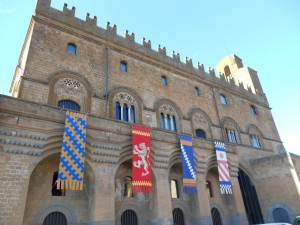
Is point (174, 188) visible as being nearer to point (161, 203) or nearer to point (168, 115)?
point (161, 203)

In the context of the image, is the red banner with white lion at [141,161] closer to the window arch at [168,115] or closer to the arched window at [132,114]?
the arched window at [132,114]

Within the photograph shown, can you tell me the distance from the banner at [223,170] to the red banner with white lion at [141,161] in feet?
16.4

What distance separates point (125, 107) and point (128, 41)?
6003 millimetres

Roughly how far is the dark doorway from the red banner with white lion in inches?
400

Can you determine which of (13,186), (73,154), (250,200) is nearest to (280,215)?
(250,200)

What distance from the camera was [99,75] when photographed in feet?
47.3

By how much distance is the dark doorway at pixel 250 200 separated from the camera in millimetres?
16328

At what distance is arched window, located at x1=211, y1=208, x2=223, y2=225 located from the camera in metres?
13.7

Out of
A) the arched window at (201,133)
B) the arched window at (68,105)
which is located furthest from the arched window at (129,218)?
the arched window at (201,133)

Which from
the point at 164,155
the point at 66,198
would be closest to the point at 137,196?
the point at 164,155

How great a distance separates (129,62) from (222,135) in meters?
9.58

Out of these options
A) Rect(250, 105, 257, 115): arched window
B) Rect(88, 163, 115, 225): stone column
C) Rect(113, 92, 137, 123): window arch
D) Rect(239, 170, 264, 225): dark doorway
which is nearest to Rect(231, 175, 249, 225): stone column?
Rect(239, 170, 264, 225): dark doorway

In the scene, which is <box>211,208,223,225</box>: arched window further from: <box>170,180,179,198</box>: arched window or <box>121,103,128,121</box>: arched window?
<box>121,103,128,121</box>: arched window

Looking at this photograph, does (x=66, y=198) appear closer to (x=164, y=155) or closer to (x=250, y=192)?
(x=164, y=155)
